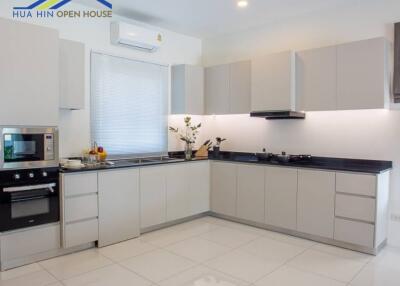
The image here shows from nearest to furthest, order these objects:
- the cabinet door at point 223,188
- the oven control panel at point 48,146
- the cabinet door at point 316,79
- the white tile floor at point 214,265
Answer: the white tile floor at point 214,265 → the oven control panel at point 48,146 → the cabinet door at point 316,79 → the cabinet door at point 223,188

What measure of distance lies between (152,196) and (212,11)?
2.44 metres

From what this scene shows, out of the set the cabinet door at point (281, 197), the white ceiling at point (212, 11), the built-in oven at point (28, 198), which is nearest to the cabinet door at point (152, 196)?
the built-in oven at point (28, 198)

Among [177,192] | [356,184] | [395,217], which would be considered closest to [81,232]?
[177,192]

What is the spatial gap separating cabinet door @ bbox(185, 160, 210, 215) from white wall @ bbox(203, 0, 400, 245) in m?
0.73

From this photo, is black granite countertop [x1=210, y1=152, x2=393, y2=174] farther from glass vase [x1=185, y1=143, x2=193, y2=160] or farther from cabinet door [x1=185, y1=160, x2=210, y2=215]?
glass vase [x1=185, y1=143, x2=193, y2=160]

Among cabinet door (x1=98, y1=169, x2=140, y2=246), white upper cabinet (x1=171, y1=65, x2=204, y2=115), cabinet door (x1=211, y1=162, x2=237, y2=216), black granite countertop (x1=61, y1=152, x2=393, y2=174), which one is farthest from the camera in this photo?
white upper cabinet (x1=171, y1=65, x2=204, y2=115)

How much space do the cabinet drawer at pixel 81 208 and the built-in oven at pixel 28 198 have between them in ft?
0.33

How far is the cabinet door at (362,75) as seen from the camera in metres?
3.32

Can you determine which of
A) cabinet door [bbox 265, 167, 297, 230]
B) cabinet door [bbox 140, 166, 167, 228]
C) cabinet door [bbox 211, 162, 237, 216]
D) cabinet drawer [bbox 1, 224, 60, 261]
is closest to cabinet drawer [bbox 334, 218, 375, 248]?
cabinet door [bbox 265, 167, 297, 230]

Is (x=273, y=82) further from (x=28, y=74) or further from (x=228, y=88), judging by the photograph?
(x=28, y=74)

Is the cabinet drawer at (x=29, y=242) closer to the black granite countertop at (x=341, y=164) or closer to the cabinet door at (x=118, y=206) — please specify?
the cabinet door at (x=118, y=206)

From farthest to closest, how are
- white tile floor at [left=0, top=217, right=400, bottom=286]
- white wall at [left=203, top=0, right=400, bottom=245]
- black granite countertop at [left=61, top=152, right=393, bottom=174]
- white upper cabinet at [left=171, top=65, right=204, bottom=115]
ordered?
white upper cabinet at [left=171, top=65, right=204, bottom=115] → white wall at [left=203, top=0, right=400, bottom=245] → black granite countertop at [left=61, top=152, right=393, bottom=174] → white tile floor at [left=0, top=217, right=400, bottom=286]

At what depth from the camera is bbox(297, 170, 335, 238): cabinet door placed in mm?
3449

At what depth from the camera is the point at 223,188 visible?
4.43 m
